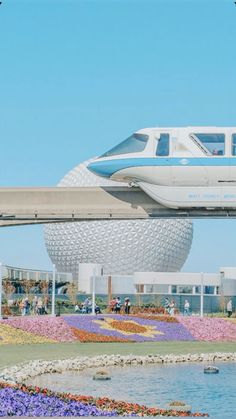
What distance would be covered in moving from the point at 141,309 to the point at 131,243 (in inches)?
1047

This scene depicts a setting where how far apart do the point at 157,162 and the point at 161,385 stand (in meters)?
12.1

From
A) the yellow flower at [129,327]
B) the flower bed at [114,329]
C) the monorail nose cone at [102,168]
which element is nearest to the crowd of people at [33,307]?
the flower bed at [114,329]

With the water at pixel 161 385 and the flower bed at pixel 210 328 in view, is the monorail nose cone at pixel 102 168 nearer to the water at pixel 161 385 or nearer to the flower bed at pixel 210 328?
the water at pixel 161 385

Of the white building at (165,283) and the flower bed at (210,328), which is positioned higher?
the white building at (165,283)

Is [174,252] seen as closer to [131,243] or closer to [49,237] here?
[131,243]

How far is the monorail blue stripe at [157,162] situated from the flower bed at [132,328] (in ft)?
27.7

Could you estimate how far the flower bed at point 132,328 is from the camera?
130ft

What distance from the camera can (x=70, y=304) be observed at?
5944 cm

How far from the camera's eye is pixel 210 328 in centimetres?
4269

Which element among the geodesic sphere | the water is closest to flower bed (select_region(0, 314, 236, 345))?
the water

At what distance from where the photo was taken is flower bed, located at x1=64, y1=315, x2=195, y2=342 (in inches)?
1563

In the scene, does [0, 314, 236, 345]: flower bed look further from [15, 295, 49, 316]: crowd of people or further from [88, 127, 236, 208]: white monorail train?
[88, 127, 236, 208]: white monorail train

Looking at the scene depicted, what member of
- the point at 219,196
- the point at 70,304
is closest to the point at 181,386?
the point at 219,196

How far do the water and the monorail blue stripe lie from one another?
25.8ft
